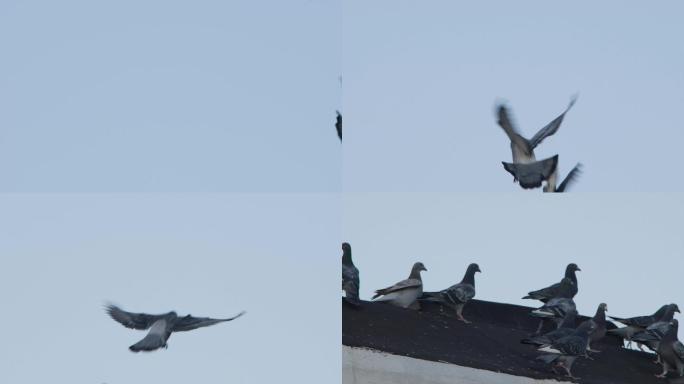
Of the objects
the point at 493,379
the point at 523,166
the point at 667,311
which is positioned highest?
the point at 523,166

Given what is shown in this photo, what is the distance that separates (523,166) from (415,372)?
8.11ft

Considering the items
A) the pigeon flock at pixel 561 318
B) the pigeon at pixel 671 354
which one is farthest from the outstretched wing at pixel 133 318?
the pigeon at pixel 671 354

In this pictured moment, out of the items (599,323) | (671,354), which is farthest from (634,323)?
(671,354)

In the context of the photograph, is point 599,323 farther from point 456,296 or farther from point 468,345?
point 468,345

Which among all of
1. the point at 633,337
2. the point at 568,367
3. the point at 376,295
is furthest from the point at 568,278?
the point at 568,367

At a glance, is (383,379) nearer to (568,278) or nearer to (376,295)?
(376,295)

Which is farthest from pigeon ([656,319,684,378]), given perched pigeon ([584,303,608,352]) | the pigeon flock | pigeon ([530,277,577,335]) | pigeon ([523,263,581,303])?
pigeon ([523,263,581,303])

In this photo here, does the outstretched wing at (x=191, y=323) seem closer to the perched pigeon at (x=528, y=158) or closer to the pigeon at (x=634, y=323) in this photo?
the perched pigeon at (x=528, y=158)

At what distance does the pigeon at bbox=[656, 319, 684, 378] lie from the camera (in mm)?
14609

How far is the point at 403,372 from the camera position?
547 inches

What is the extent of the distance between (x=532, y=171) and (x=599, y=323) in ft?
9.47

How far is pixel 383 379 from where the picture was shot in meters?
14.0

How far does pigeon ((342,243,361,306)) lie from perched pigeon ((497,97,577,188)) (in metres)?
2.08

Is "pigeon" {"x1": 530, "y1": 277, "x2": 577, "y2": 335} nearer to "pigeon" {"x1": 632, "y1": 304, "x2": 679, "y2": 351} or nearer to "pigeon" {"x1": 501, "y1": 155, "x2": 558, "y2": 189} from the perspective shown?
"pigeon" {"x1": 632, "y1": 304, "x2": 679, "y2": 351}
